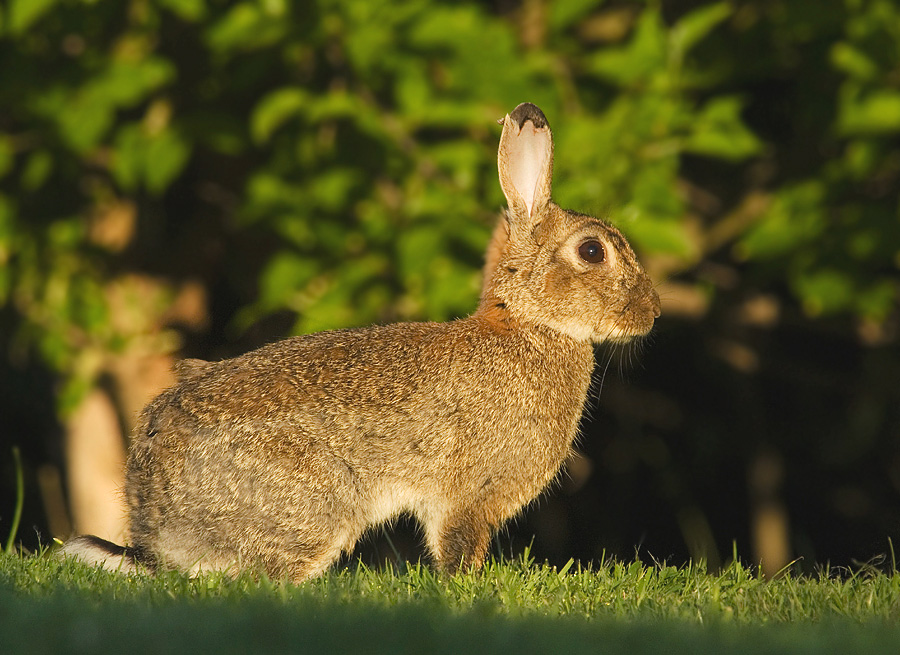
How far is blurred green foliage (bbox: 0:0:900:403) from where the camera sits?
627 cm

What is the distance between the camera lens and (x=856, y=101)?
20.5 ft

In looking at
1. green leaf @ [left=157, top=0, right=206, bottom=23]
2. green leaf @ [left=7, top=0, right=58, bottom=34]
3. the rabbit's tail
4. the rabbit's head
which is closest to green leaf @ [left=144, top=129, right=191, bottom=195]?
green leaf @ [left=157, top=0, right=206, bottom=23]

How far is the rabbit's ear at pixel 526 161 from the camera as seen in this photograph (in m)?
5.55

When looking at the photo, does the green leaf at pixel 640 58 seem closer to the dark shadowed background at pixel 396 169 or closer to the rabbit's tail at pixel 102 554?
the dark shadowed background at pixel 396 169

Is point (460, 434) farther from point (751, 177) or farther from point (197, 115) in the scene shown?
point (751, 177)

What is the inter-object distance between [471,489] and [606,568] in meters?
0.65


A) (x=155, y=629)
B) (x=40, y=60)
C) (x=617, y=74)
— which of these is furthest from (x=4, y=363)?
(x=155, y=629)

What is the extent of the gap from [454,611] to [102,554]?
1.74 m

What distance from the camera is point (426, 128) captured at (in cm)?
738

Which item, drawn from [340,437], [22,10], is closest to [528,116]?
[340,437]

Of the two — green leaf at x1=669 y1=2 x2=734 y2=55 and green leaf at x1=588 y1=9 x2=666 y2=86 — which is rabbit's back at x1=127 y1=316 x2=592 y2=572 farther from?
green leaf at x1=669 y1=2 x2=734 y2=55

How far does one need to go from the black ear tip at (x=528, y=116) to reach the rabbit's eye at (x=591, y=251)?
59 cm

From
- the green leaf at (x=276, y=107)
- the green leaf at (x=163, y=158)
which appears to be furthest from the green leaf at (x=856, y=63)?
the green leaf at (x=163, y=158)

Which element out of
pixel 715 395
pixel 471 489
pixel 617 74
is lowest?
pixel 715 395
